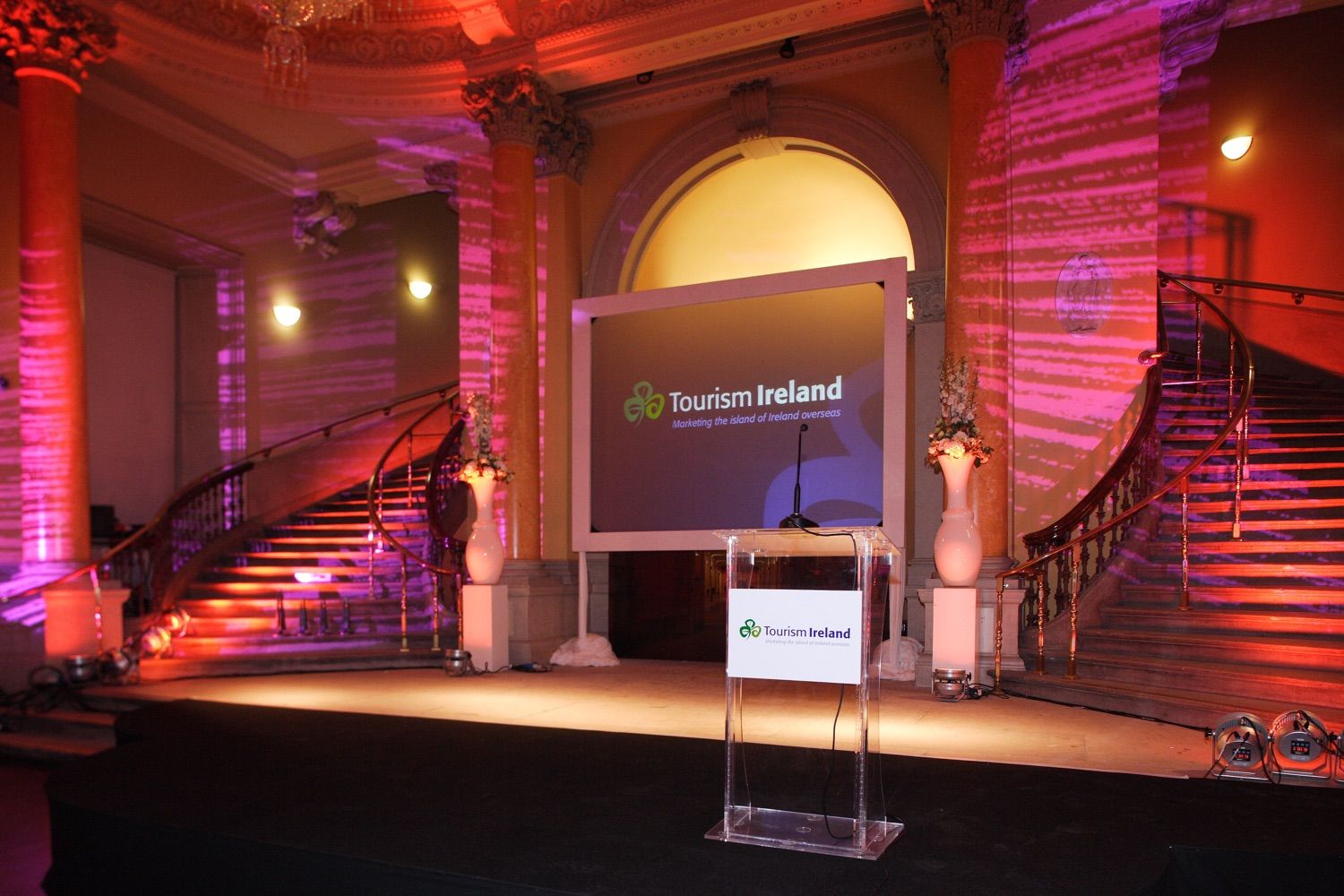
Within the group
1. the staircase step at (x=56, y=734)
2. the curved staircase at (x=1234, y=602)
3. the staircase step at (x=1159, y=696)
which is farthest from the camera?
the staircase step at (x=56, y=734)

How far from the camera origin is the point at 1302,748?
3318 millimetres

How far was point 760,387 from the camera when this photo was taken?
24.6 feet

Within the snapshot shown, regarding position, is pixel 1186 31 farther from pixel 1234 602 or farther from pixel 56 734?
pixel 56 734

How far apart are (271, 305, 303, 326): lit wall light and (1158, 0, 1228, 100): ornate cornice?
31.9 feet

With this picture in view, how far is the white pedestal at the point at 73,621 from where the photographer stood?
274 inches

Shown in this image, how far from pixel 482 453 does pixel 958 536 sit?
12.2ft

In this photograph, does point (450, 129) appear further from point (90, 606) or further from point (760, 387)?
point (90, 606)

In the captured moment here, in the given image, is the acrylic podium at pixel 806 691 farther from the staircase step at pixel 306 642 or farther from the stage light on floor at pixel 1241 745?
the staircase step at pixel 306 642

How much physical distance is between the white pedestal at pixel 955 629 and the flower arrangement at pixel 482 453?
3.53 metres

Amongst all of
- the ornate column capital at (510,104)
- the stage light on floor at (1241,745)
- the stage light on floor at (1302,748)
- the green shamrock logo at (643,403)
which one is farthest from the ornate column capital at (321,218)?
the stage light on floor at (1302,748)

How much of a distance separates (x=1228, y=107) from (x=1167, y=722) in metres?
7.64

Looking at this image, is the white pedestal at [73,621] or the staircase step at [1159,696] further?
the white pedestal at [73,621]

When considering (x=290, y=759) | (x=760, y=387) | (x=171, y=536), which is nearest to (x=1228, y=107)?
(x=760, y=387)

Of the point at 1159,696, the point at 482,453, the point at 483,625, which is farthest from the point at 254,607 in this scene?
the point at 1159,696
